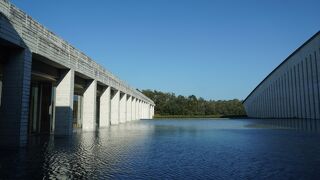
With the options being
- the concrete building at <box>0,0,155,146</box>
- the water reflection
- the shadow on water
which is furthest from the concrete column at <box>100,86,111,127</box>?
the water reflection

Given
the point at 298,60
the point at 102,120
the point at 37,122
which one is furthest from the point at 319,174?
the point at 298,60

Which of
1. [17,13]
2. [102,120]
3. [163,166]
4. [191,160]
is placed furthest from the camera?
[102,120]

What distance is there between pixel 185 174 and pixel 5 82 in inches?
403

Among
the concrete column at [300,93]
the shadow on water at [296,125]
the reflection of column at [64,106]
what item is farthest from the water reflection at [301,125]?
the concrete column at [300,93]

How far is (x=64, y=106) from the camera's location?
2134cm

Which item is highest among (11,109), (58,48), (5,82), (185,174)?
(58,48)

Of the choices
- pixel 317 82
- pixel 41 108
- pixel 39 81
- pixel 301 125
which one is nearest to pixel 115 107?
pixel 41 108

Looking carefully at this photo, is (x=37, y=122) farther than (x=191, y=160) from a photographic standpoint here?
Yes

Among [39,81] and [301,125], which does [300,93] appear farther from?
[39,81]

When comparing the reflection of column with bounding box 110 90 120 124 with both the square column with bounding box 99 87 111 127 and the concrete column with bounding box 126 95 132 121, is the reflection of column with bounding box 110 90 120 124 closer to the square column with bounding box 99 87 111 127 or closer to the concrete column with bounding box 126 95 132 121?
the square column with bounding box 99 87 111 127

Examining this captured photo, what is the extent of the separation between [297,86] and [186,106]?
227ft

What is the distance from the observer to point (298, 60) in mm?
66188

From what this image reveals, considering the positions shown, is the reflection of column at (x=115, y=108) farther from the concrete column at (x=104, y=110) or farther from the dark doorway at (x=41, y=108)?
the dark doorway at (x=41, y=108)

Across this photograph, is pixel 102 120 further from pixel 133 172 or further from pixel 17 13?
pixel 133 172
